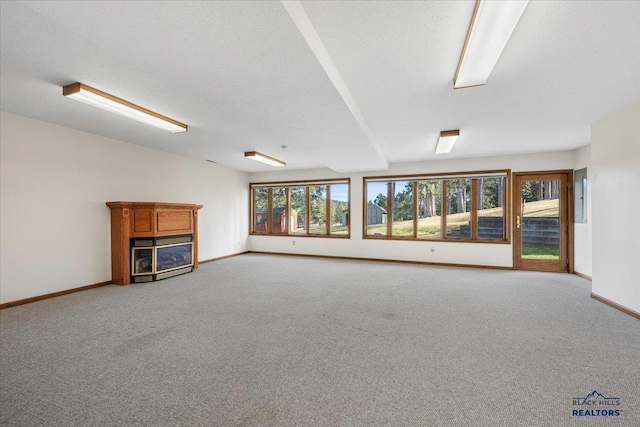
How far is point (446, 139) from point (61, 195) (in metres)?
6.24

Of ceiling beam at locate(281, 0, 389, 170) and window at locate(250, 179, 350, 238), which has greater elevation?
ceiling beam at locate(281, 0, 389, 170)

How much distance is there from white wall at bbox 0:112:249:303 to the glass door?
7793 millimetres

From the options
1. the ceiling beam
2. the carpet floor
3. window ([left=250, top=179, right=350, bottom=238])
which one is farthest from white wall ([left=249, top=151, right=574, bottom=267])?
the ceiling beam

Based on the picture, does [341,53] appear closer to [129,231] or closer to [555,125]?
[555,125]

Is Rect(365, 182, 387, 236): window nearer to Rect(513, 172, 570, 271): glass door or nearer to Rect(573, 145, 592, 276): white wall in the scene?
Rect(513, 172, 570, 271): glass door

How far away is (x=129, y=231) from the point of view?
4832 millimetres

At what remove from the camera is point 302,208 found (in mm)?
8273

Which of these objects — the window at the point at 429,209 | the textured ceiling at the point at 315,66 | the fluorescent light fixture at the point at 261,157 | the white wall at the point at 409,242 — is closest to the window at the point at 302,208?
the white wall at the point at 409,242

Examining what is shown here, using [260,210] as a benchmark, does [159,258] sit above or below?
below

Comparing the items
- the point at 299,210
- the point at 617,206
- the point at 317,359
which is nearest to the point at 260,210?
the point at 299,210

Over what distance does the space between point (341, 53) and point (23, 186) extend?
4688 millimetres

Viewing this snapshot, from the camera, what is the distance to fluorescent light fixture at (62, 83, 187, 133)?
2.81 meters

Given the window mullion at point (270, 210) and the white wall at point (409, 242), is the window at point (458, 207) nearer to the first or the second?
the white wall at point (409, 242)

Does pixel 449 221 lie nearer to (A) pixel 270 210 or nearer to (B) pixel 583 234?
(B) pixel 583 234
